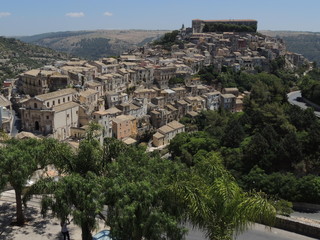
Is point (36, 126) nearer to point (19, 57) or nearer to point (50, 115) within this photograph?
point (50, 115)

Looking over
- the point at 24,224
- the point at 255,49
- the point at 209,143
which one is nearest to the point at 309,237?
the point at 24,224

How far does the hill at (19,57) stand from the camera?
118m

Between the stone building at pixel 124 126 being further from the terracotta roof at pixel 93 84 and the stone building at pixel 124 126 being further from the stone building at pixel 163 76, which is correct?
the stone building at pixel 163 76

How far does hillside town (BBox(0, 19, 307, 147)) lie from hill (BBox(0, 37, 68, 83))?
4947 centimetres

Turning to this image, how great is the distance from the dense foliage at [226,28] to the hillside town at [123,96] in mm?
26121

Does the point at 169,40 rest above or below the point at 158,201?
above

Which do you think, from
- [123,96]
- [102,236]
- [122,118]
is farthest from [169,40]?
[102,236]

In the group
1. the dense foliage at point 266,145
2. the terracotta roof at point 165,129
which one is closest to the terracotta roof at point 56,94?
the terracotta roof at point 165,129

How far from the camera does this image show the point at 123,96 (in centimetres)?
5944

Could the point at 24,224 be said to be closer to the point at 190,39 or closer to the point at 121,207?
the point at 121,207

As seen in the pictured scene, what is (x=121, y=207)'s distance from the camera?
432 inches

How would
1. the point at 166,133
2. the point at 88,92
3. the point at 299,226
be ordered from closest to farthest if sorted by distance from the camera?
the point at 299,226 < the point at 88,92 < the point at 166,133

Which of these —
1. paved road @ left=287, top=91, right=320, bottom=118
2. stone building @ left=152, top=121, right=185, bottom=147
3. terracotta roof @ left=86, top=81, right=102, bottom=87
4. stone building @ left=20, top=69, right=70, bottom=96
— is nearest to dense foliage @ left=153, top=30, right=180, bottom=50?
paved road @ left=287, top=91, right=320, bottom=118

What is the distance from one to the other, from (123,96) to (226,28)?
225ft
